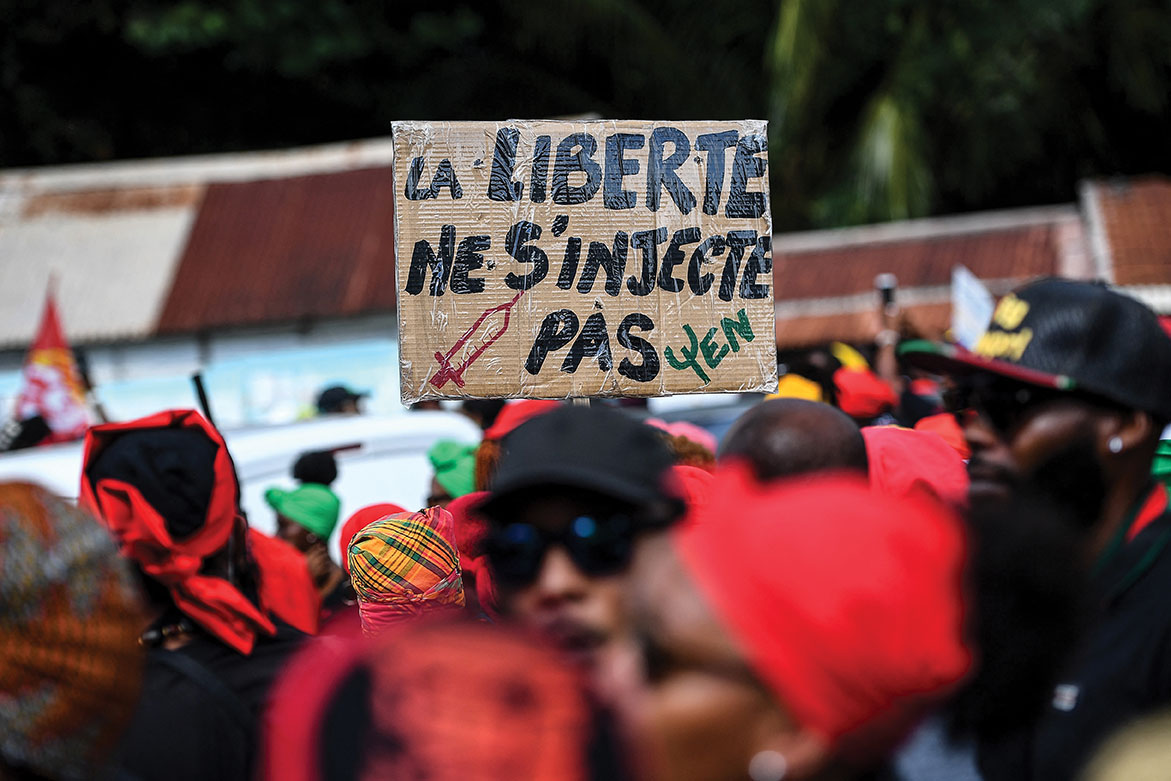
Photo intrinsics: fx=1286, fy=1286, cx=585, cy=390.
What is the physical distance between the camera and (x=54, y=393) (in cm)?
754

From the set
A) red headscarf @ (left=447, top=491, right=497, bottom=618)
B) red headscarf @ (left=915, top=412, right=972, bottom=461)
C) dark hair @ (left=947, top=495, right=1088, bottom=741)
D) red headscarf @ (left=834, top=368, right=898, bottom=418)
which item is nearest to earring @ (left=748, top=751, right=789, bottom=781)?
dark hair @ (left=947, top=495, right=1088, bottom=741)

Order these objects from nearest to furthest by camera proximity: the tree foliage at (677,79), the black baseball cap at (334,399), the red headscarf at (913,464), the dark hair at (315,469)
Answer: the red headscarf at (913,464)
the dark hair at (315,469)
the black baseball cap at (334,399)
the tree foliage at (677,79)

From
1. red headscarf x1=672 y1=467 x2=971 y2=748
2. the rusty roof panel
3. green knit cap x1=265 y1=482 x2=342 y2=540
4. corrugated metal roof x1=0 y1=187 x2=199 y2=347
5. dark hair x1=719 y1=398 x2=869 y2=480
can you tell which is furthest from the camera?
corrugated metal roof x1=0 y1=187 x2=199 y2=347

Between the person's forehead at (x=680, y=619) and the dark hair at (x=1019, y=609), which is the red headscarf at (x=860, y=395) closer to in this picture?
the dark hair at (x=1019, y=609)

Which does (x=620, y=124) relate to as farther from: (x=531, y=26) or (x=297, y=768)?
(x=531, y=26)

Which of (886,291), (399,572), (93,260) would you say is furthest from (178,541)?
(93,260)

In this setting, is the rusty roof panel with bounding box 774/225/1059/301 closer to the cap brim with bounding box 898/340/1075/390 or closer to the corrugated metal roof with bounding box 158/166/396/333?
the corrugated metal roof with bounding box 158/166/396/333

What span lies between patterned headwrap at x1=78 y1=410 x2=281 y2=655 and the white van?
262 cm

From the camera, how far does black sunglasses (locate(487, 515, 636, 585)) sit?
6.06 ft

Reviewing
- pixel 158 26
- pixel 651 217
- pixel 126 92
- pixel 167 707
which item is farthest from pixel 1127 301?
pixel 126 92

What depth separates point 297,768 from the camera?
4.51 feet

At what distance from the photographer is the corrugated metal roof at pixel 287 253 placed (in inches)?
611

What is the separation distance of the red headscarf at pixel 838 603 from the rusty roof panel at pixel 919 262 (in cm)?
1360

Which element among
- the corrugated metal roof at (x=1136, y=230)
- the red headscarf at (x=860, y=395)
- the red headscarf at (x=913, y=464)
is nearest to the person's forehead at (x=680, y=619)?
the red headscarf at (x=913, y=464)
